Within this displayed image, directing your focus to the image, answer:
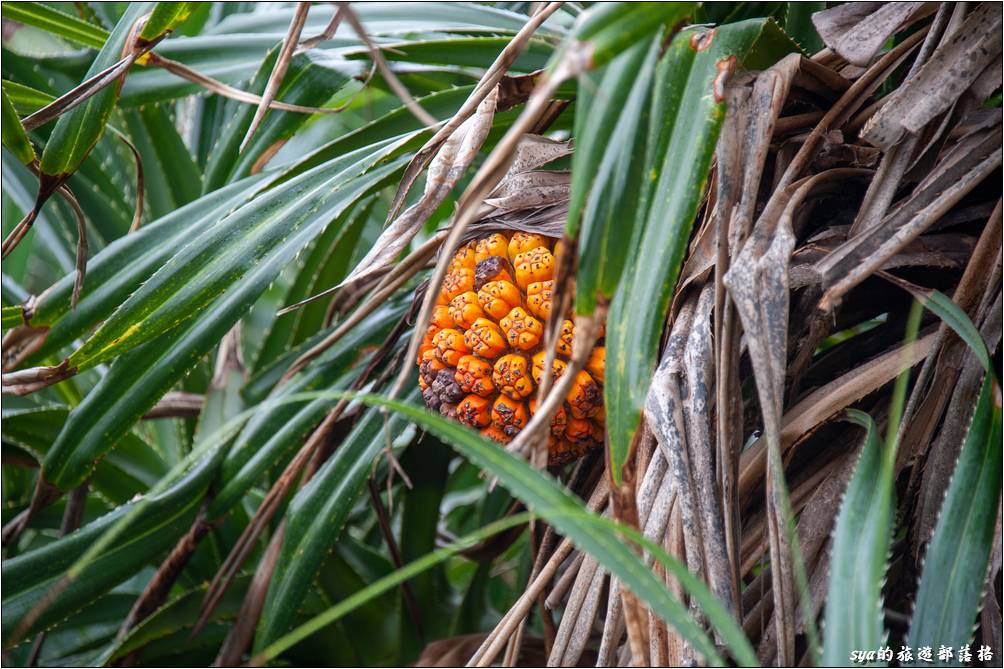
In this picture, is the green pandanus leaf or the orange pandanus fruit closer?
the green pandanus leaf

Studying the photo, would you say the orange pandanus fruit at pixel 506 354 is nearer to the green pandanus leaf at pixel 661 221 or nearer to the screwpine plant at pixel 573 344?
the screwpine plant at pixel 573 344

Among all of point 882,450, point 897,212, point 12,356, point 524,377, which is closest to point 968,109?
point 897,212

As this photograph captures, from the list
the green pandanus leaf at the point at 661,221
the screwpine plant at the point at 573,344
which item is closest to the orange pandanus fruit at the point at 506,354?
the screwpine plant at the point at 573,344

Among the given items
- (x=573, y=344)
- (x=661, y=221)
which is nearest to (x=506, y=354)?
(x=573, y=344)

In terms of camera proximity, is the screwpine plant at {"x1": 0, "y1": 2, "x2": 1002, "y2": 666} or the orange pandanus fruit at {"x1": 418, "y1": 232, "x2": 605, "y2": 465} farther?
the orange pandanus fruit at {"x1": 418, "y1": 232, "x2": 605, "y2": 465}

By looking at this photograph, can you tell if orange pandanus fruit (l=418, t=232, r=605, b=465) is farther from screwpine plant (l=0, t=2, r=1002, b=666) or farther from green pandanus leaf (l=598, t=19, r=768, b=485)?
green pandanus leaf (l=598, t=19, r=768, b=485)

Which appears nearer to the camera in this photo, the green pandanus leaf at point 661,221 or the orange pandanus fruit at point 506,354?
the green pandanus leaf at point 661,221

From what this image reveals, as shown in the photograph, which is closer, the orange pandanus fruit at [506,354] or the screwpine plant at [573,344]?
the screwpine plant at [573,344]

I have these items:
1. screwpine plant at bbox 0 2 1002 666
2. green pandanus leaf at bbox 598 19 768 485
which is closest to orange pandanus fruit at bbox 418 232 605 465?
screwpine plant at bbox 0 2 1002 666
